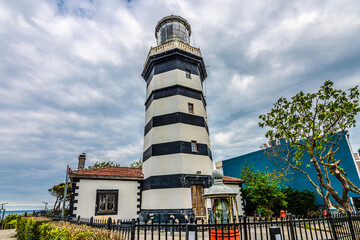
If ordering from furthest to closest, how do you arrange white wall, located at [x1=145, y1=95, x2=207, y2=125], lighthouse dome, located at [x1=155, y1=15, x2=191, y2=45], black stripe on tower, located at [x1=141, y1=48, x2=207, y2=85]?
lighthouse dome, located at [x1=155, y1=15, x2=191, y2=45]
black stripe on tower, located at [x1=141, y1=48, x2=207, y2=85]
white wall, located at [x1=145, y1=95, x2=207, y2=125]

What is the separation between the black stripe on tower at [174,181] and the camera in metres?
13.3

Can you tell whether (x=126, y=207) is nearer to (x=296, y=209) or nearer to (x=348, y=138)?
(x=296, y=209)

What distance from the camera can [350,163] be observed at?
17500 mm

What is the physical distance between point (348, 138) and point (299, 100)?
33.7ft

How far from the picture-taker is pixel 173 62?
16812 millimetres

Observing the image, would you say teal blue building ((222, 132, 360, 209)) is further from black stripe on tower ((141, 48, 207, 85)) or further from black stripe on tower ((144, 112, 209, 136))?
black stripe on tower ((141, 48, 207, 85))

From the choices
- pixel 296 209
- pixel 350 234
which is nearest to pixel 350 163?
pixel 296 209

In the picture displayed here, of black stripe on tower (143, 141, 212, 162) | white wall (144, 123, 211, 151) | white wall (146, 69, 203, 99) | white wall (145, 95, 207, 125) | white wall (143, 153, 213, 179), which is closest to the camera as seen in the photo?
white wall (143, 153, 213, 179)

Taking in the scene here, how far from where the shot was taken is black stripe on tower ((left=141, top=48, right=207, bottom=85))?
55.1ft

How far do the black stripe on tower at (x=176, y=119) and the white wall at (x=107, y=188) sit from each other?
183 inches

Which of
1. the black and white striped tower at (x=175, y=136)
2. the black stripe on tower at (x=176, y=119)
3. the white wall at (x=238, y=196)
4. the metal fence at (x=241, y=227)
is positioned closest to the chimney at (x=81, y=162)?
the black and white striped tower at (x=175, y=136)

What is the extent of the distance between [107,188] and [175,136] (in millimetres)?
5939

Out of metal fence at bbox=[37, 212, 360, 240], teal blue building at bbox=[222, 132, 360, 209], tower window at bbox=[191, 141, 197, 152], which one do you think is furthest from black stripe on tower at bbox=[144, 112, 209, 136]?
metal fence at bbox=[37, 212, 360, 240]

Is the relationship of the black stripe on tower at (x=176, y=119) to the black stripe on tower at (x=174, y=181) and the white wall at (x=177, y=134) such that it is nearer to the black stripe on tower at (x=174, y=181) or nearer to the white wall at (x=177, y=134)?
the white wall at (x=177, y=134)
